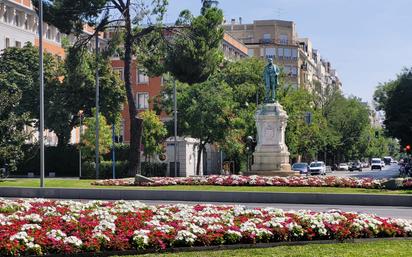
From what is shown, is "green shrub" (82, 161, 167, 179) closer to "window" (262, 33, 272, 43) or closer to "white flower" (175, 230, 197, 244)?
"white flower" (175, 230, 197, 244)

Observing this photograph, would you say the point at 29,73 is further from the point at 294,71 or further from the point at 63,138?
the point at 294,71

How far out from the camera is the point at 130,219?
1368 centimetres

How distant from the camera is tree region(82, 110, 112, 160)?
A: 60516 millimetres

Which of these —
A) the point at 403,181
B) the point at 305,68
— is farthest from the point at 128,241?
the point at 305,68

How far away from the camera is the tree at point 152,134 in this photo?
62.5 meters

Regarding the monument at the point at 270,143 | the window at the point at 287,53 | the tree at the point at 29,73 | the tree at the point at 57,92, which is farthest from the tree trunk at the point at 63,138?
the window at the point at 287,53

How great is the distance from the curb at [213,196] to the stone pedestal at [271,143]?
40.7 ft

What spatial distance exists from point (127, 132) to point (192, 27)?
47616mm

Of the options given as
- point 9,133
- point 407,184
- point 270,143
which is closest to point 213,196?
point 407,184

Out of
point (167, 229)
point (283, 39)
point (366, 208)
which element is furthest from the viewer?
point (283, 39)

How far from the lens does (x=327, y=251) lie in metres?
11.7

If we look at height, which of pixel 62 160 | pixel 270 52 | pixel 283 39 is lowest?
pixel 62 160

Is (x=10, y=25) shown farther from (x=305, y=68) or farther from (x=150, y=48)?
(x=305, y=68)

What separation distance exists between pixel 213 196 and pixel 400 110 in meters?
45.3
